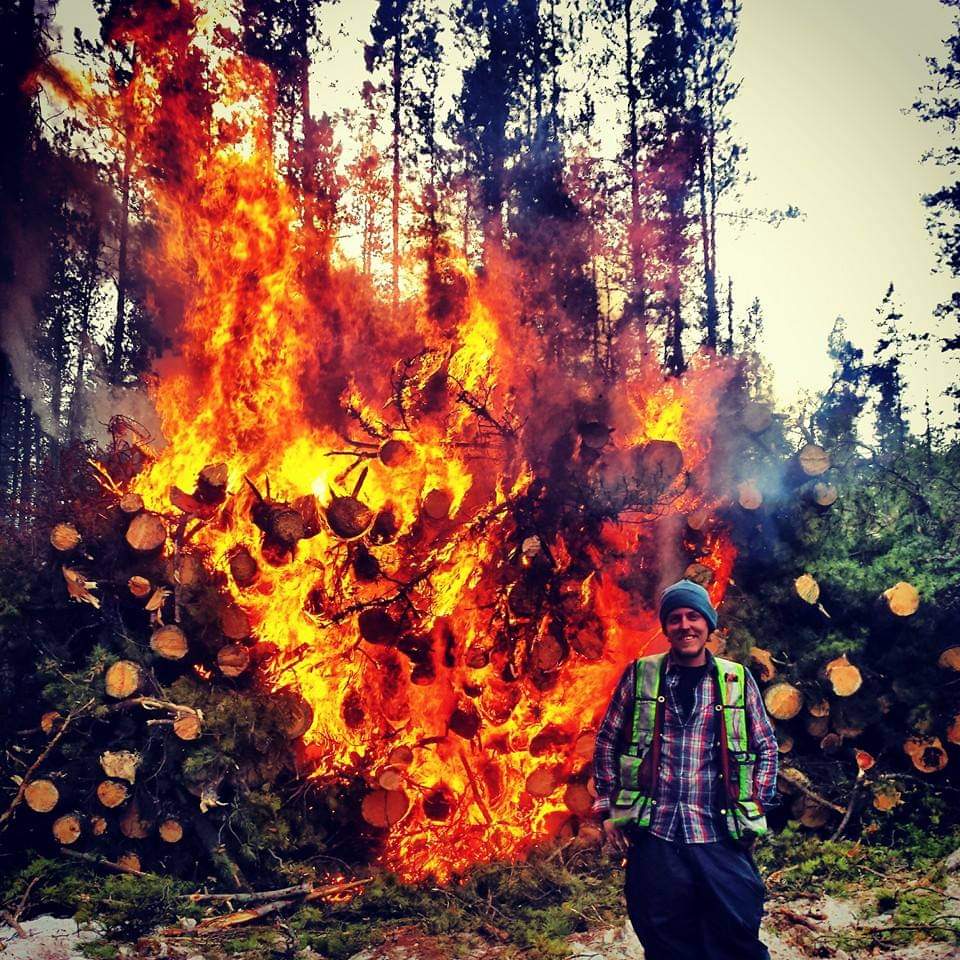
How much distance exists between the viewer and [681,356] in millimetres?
17578

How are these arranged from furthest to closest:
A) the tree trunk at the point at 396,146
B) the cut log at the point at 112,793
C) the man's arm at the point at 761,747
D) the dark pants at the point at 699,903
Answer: the tree trunk at the point at 396,146, the cut log at the point at 112,793, the man's arm at the point at 761,747, the dark pants at the point at 699,903

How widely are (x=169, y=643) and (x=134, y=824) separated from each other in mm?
1494

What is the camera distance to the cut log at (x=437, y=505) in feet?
23.0

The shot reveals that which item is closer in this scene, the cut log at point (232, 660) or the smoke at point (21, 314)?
the cut log at point (232, 660)

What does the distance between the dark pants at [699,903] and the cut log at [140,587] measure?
5.09 m

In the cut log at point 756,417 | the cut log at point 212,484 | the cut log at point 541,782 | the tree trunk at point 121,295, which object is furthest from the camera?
the tree trunk at point 121,295

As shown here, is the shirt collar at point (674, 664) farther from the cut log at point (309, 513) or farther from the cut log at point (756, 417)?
the cut log at point (756, 417)

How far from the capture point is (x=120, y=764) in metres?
6.10

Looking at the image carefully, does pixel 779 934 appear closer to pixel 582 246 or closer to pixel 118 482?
pixel 118 482

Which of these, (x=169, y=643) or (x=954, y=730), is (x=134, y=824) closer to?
(x=169, y=643)

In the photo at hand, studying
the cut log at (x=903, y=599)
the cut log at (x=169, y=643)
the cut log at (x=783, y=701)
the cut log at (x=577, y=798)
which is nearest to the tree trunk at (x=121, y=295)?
the cut log at (x=169, y=643)

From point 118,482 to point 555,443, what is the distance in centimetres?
434

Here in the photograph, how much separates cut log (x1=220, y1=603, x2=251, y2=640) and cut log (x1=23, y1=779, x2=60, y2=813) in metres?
1.81

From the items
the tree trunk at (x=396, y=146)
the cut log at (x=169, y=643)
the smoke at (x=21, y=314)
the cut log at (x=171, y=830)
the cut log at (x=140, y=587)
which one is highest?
the tree trunk at (x=396, y=146)
